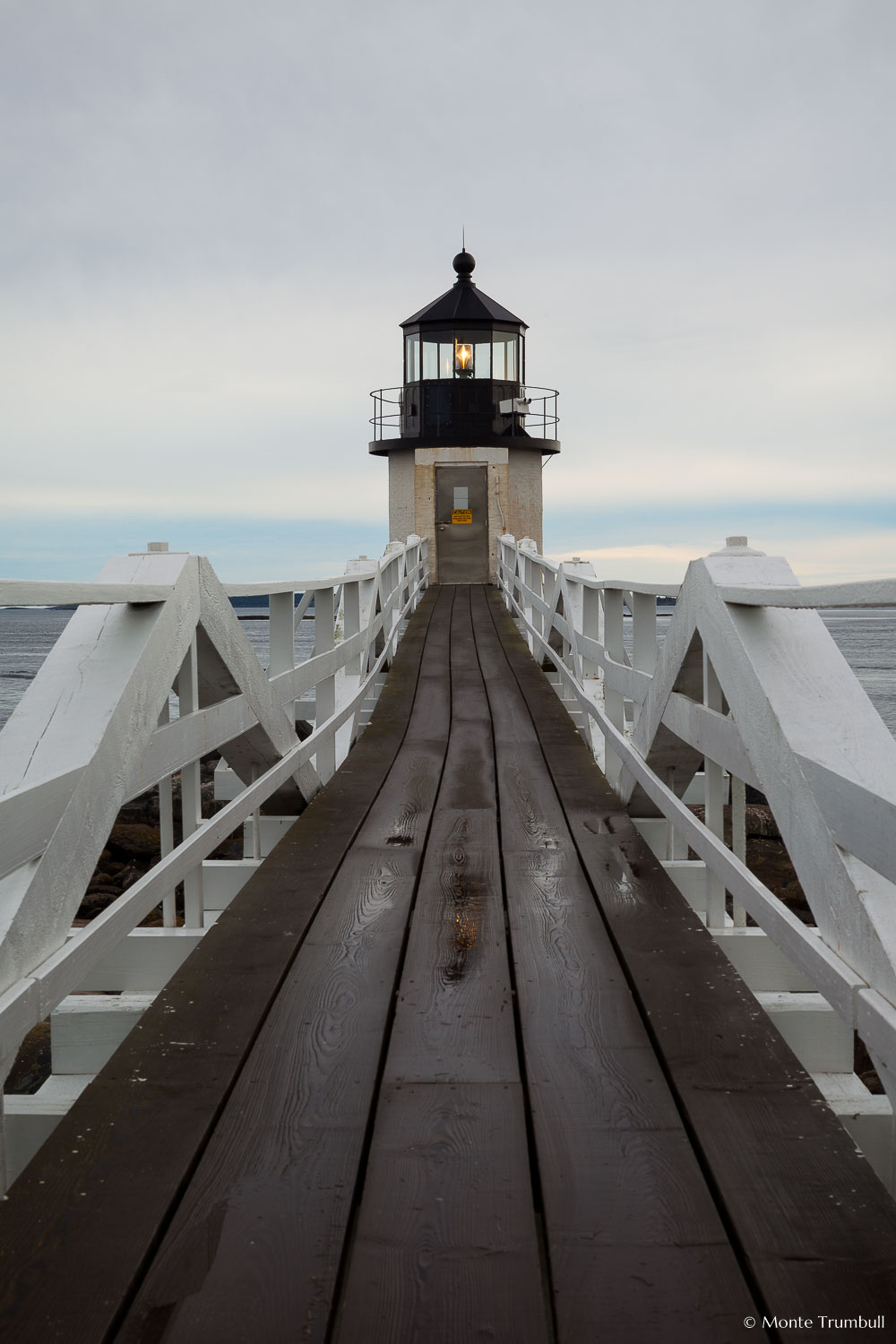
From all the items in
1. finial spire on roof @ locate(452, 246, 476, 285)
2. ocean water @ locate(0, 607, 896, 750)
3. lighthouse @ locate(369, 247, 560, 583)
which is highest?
finial spire on roof @ locate(452, 246, 476, 285)

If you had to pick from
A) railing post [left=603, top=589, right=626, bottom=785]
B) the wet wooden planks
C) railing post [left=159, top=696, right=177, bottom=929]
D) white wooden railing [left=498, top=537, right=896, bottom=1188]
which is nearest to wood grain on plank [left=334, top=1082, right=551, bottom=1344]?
the wet wooden planks

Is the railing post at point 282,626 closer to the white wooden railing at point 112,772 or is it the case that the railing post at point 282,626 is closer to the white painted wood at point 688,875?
the white wooden railing at point 112,772

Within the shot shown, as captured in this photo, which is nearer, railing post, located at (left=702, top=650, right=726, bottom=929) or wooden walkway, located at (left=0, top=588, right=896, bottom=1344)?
wooden walkway, located at (left=0, top=588, right=896, bottom=1344)

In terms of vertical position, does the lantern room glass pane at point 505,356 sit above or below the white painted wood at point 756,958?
above

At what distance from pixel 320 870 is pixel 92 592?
67.0 inches

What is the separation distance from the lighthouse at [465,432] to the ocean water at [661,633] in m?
4.14

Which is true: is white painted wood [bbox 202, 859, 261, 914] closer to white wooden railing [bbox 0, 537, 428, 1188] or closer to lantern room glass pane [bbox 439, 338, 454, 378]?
white wooden railing [bbox 0, 537, 428, 1188]

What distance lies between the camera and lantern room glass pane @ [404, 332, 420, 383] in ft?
66.0

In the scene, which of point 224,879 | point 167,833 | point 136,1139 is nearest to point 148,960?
point 167,833

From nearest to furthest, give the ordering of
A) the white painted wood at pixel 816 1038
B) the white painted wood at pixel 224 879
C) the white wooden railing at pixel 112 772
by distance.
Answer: the white wooden railing at pixel 112 772 → the white painted wood at pixel 816 1038 → the white painted wood at pixel 224 879

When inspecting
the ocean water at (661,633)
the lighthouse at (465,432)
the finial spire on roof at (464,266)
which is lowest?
the ocean water at (661,633)

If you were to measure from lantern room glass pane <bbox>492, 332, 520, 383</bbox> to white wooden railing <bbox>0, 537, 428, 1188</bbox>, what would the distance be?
16.9 meters

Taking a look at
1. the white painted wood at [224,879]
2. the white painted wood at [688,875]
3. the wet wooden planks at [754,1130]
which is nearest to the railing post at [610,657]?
the white painted wood at [688,875]

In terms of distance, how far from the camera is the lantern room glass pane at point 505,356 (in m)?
20.1
